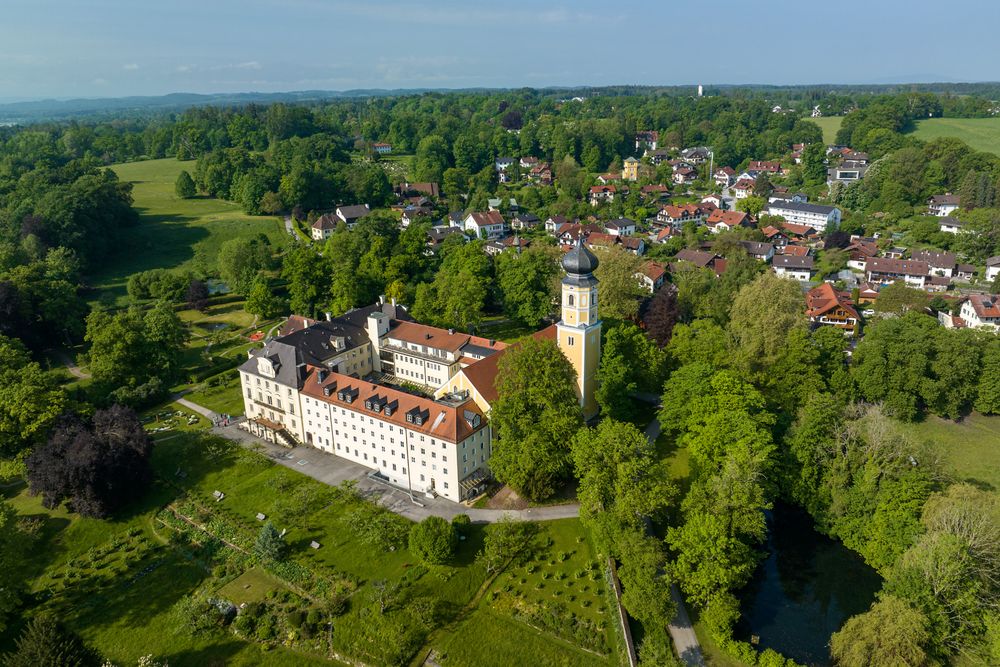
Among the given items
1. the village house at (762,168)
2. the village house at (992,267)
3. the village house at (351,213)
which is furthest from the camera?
the village house at (762,168)

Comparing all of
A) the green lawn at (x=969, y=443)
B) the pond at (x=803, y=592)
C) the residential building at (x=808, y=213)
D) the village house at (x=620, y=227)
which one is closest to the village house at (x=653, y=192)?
the village house at (x=620, y=227)

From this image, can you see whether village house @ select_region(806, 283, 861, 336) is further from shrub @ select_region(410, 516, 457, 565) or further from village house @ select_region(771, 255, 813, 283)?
shrub @ select_region(410, 516, 457, 565)

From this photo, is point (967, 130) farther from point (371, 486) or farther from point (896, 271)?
point (371, 486)

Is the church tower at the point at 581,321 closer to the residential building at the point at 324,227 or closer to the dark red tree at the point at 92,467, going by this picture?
the dark red tree at the point at 92,467

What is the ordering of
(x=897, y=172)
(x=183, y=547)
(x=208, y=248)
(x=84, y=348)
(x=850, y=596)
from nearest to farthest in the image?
(x=850, y=596)
(x=183, y=547)
(x=84, y=348)
(x=208, y=248)
(x=897, y=172)

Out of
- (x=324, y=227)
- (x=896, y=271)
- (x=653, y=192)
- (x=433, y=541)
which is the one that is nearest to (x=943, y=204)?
(x=896, y=271)

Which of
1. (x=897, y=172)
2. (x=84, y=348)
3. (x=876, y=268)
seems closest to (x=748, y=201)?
(x=897, y=172)

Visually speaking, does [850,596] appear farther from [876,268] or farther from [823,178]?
[823,178]
